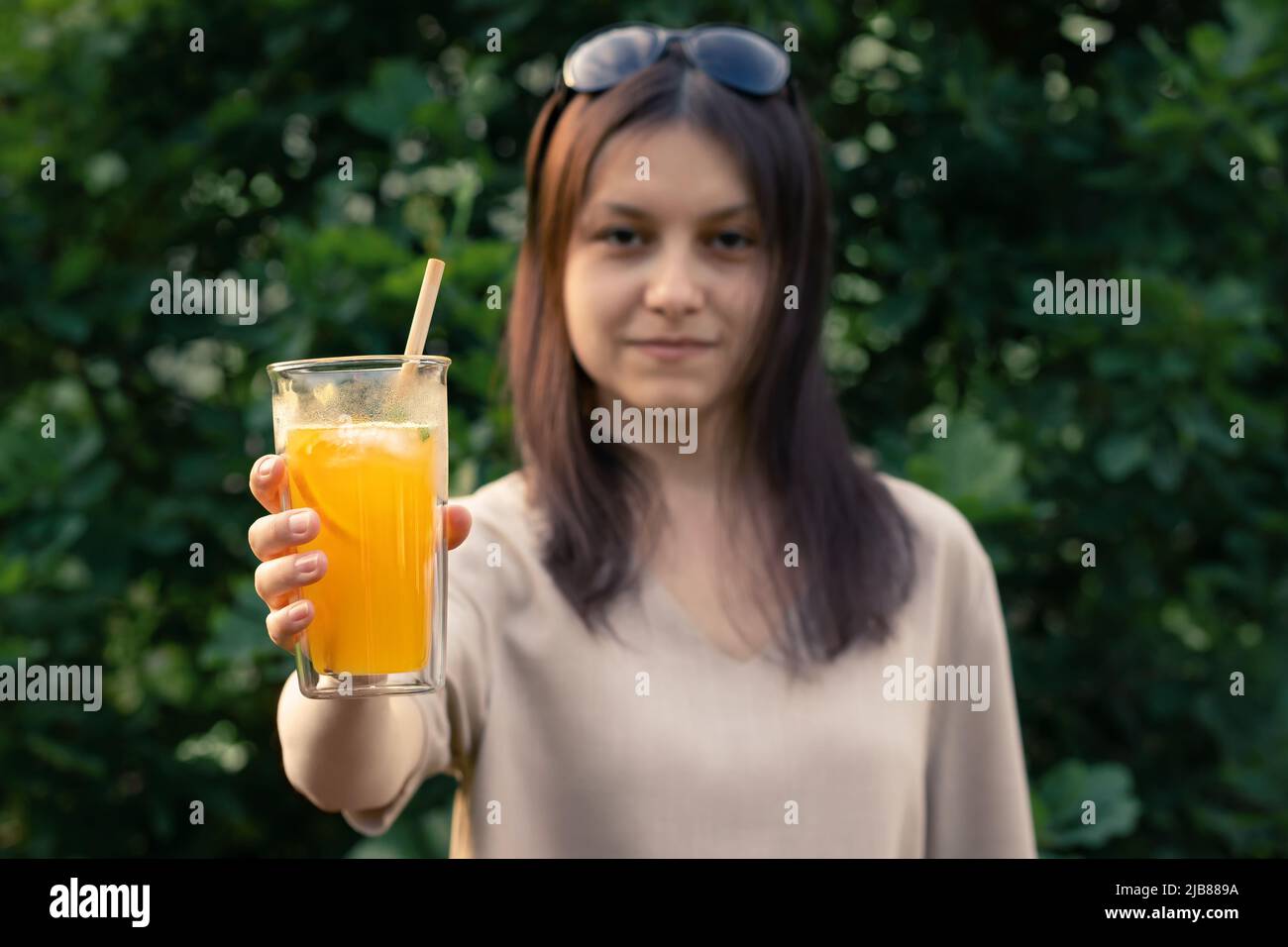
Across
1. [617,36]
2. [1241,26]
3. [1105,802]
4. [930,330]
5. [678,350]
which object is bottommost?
[1105,802]

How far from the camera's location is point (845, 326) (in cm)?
307

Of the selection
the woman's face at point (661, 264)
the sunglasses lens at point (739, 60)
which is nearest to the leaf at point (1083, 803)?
the woman's face at point (661, 264)

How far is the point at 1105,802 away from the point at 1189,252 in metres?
1.18

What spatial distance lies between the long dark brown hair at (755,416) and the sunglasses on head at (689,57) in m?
0.02

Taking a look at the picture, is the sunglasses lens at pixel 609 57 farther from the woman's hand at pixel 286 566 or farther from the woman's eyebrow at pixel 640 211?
the woman's hand at pixel 286 566

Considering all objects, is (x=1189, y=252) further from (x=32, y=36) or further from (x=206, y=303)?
(x=32, y=36)

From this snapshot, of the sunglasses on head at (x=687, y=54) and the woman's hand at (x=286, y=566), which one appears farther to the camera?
the sunglasses on head at (x=687, y=54)

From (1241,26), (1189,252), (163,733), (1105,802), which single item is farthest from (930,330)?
(163,733)

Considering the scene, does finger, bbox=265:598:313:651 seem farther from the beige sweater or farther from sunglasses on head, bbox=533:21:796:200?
sunglasses on head, bbox=533:21:796:200

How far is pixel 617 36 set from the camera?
1.97 m

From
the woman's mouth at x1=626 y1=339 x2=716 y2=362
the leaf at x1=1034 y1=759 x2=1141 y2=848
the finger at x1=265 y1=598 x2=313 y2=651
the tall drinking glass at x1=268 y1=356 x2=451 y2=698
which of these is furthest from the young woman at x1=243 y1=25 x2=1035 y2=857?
the leaf at x1=1034 y1=759 x2=1141 y2=848

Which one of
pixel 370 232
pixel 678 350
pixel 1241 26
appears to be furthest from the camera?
pixel 1241 26

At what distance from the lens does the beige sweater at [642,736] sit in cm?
178

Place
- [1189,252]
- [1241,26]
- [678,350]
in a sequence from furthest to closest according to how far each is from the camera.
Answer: [1189,252] < [1241,26] < [678,350]
